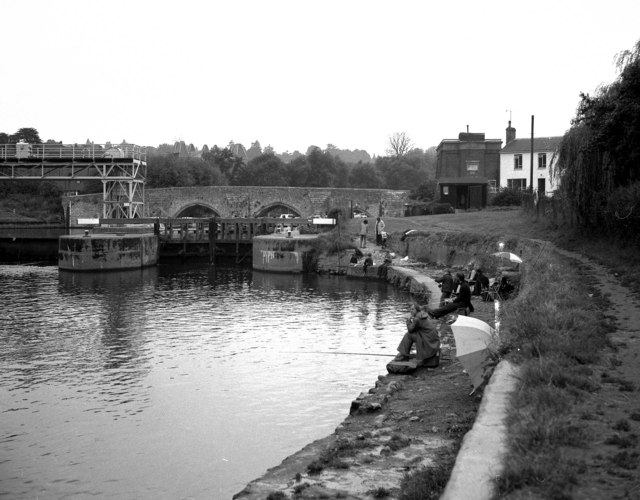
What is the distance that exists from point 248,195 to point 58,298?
35482 mm

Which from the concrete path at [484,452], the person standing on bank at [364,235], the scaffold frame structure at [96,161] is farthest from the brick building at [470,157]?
the concrete path at [484,452]

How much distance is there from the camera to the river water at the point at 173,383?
36.5 ft

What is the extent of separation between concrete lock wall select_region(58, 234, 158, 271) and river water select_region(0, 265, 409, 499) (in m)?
11.1

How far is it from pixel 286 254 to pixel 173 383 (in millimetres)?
26074

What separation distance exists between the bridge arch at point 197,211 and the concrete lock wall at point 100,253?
2090 centimetres

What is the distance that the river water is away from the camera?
438 inches

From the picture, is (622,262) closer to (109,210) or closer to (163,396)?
(163,396)

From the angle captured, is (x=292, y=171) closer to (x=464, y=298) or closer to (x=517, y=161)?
(x=517, y=161)

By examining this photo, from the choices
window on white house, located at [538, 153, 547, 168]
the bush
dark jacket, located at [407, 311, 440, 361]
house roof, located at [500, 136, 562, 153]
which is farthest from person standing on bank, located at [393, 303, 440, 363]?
house roof, located at [500, 136, 562, 153]

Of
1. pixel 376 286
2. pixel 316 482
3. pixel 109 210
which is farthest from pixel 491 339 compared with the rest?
pixel 109 210

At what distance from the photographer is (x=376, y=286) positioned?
33500 mm

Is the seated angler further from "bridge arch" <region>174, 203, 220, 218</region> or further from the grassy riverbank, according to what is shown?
"bridge arch" <region>174, 203, 220, 218</region>

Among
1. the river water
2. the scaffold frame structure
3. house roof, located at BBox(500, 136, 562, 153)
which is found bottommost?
the river water

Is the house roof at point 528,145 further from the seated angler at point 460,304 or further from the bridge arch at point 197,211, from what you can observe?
the seated angler at point 460,304
